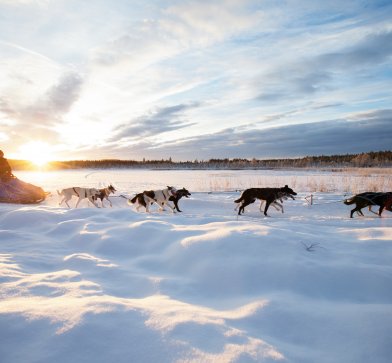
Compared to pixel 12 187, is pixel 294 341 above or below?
below

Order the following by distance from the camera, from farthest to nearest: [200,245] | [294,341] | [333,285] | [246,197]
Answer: [246,197]
[200,245]
[333,285]
[294,341]

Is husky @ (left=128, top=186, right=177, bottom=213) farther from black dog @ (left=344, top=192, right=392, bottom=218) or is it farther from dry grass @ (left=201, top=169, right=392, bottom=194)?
dry grass @ (left=201, top=169, right=392, bottom=194)

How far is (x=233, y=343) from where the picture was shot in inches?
75.3

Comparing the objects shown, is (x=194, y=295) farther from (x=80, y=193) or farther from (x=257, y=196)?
(x=80, y=193)

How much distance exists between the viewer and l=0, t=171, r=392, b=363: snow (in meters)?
1.85

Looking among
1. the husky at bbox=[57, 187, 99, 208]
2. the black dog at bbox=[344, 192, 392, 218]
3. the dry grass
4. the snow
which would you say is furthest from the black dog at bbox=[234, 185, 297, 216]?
the dry grass

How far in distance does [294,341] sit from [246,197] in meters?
8.77

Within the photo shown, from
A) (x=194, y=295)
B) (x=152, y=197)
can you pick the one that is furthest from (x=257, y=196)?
(x=194, y=295)

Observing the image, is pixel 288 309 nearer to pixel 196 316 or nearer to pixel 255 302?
pixel 255 302

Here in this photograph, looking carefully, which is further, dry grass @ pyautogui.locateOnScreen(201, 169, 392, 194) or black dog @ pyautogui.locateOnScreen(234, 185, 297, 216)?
dry grass @ pyautogui.locateOnScreen(201, 169, 392, 194)

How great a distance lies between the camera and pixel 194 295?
304 centimetres

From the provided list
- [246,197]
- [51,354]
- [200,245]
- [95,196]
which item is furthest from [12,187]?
[51,354]

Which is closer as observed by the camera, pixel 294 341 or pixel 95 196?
pixel 294 341

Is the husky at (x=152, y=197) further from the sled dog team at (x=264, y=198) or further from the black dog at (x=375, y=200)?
the black dog at (x=375, y=200)
